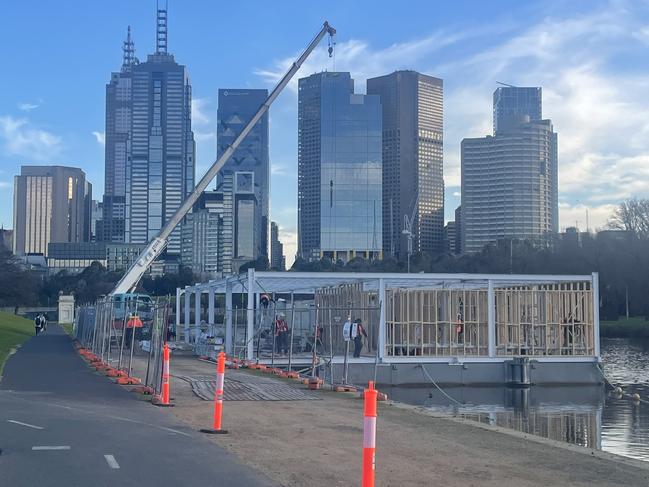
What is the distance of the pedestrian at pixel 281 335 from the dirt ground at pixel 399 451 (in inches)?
573

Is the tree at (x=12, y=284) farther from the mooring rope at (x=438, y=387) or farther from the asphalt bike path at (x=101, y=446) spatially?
the asphalt bike path at (x=101, y=446)

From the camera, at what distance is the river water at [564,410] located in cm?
1809

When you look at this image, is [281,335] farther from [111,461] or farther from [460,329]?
[111,461]

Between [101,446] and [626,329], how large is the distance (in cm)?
6643

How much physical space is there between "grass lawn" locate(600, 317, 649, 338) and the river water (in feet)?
124

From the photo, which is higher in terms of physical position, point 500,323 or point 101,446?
point 500,323

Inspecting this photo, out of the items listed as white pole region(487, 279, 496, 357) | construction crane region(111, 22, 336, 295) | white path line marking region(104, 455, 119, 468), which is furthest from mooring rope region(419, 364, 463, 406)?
construction crane region(111, 22, 336, 295)

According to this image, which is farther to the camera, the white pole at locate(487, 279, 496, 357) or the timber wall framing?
the timber wall framing

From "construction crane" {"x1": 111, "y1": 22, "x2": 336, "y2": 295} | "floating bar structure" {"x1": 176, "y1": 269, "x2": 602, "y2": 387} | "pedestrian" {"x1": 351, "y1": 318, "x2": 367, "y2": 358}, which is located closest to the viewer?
"pedestrian" {"x1": 351, "y1": 318, "x2": 367, "y2": 358}

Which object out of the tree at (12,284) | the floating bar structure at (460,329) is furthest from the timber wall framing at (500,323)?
the tree at (12,284)

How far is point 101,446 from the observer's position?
1183 centimetres

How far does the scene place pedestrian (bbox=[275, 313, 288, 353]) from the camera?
106 feet

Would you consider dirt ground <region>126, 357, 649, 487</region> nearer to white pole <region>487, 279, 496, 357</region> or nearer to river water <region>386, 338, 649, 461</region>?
river water <region>386, 338, 649, 461</region>

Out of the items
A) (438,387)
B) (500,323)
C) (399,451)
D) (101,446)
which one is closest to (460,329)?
(500,323)
